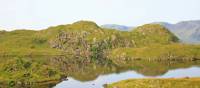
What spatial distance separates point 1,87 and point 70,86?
1389 inches

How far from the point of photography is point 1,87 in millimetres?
188750

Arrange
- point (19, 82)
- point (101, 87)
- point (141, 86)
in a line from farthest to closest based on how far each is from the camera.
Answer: point (19, 82), point (101, 87), point (141, 86)

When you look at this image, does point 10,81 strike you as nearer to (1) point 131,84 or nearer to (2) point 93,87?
(2) point 93,87

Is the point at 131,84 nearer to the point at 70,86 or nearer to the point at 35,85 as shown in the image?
the point at 70,86

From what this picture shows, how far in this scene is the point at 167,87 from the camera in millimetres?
145750

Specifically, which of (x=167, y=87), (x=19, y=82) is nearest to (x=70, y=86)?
(x=19, y=82)

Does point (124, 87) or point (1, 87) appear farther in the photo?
point (1, 87)

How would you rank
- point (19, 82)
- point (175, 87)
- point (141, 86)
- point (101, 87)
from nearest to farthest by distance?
point (175, 87) < point (141, 86) < point (101, 87) < point (19, 82)

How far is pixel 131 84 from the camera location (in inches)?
6437

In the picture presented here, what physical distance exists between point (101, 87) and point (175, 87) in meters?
50.4

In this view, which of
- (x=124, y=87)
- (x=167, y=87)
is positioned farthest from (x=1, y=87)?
(x=167, y=87)

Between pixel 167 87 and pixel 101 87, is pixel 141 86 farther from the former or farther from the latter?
pixel 101 87

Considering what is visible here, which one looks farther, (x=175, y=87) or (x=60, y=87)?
(x=60, y=87)

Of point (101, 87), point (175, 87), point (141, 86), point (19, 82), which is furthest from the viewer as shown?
point (19, 82)
